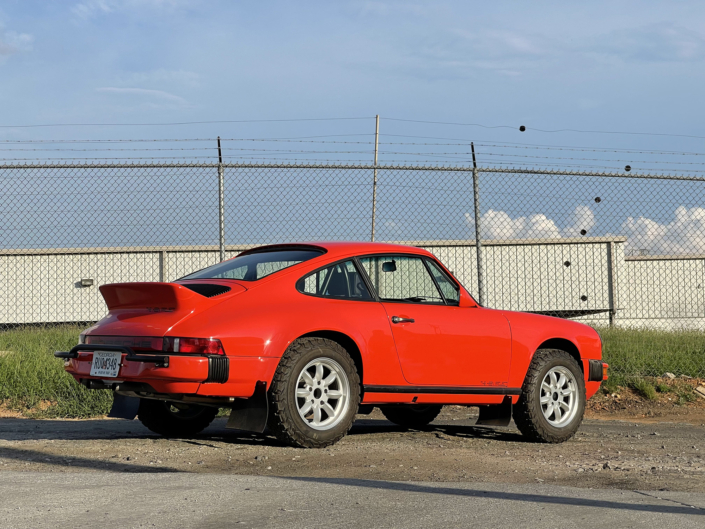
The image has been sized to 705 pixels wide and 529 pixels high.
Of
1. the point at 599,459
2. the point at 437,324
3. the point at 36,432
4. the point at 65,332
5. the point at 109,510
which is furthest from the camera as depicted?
the point at 65,332

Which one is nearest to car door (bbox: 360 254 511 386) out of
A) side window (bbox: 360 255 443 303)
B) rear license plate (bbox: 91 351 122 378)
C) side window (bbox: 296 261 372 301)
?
side window (bbox: 360 255 443 303)

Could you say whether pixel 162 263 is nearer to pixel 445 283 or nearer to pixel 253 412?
pixel 445 283

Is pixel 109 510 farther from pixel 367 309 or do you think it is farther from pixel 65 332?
pixel 65 332

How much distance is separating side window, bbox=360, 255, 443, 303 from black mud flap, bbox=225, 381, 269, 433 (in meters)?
1.26

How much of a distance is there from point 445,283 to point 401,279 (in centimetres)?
38

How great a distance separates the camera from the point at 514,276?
19422 mm

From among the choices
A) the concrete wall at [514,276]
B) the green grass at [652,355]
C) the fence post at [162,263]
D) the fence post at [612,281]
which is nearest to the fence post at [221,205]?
the green grass at [652,355]

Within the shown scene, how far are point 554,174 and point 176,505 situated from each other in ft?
26.7

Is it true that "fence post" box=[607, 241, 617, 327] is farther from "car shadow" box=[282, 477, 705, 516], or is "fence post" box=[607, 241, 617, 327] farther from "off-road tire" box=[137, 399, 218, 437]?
"car shadow" box=[282, 477, 705, 516]

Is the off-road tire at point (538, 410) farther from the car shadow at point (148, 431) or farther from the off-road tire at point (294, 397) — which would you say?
the off-road tire at point (294, 397)

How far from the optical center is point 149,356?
5332 mm

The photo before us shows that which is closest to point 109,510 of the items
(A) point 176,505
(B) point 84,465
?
(A) point 176,505

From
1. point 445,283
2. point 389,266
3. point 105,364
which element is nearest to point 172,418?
point 105,364

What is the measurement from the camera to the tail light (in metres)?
5.28
